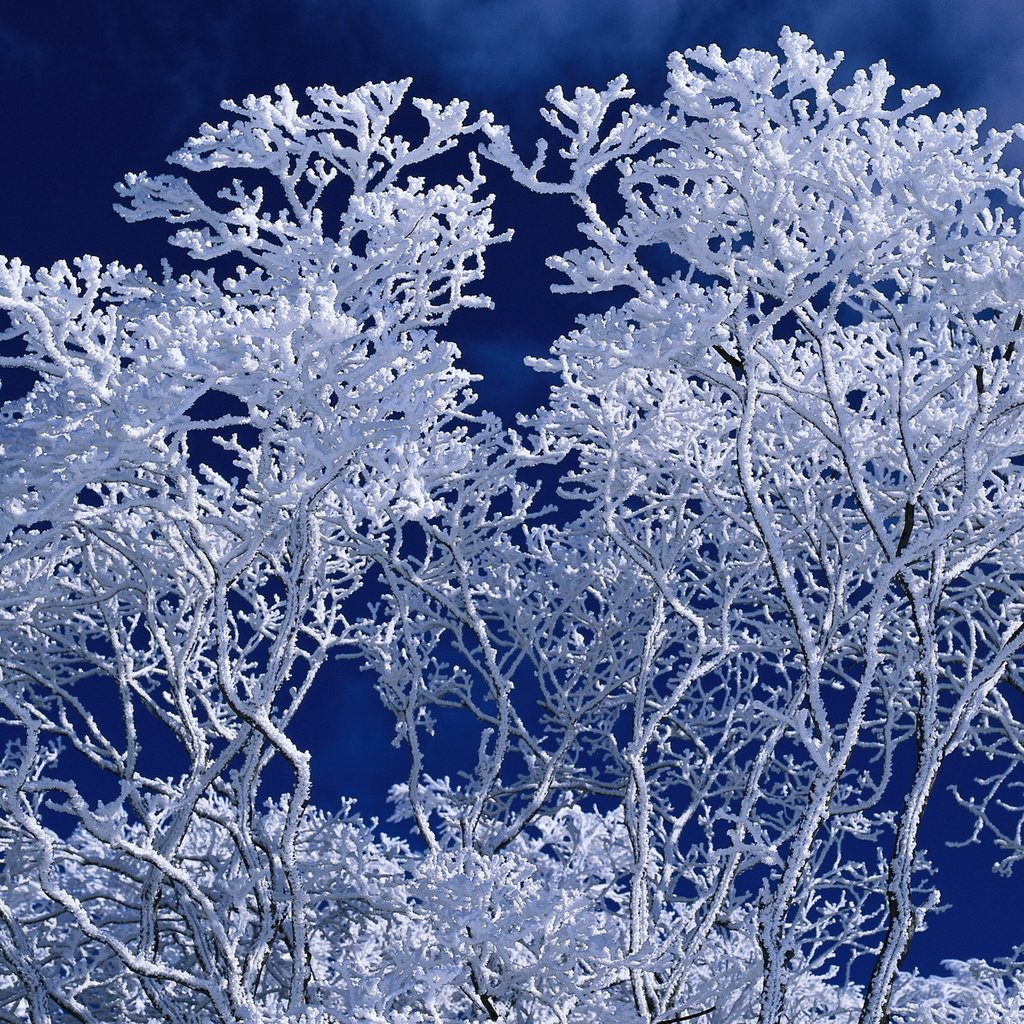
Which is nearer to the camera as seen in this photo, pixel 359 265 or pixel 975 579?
pixel 359 265

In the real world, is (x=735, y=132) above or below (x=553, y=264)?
above

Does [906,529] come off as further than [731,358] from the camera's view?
No

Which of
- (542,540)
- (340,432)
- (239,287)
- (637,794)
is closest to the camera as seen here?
(340,432)

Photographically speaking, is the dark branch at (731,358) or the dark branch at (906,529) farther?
the dark branch at (731,358)

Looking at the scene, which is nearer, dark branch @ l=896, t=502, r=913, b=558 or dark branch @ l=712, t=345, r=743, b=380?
dark branch @ l=896, t=502, r=913, b=558

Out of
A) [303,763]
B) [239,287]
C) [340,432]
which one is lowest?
[303,763]

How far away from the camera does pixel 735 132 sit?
7289 millimetres

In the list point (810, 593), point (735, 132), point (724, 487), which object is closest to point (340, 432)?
point (735, 132)

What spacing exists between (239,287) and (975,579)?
24.8 feet

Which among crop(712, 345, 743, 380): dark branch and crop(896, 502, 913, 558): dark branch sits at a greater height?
crop(712, 345, 743, 380): dark branch

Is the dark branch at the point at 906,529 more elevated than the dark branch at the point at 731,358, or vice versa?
the dark branch at the point at 731,358

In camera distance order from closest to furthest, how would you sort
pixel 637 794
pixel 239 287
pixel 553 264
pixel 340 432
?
pixel 340 432, pixel 553 264, pixel 239 287, pixel 637 794

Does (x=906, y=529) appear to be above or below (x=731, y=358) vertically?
below

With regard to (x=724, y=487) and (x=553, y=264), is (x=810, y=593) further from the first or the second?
(x=553, y=264)
